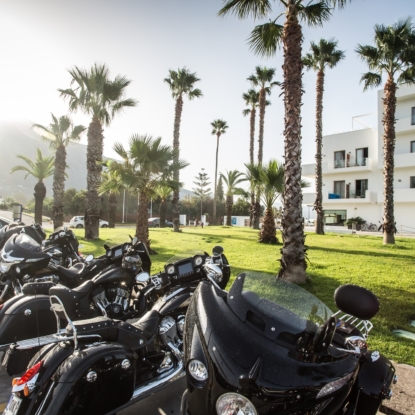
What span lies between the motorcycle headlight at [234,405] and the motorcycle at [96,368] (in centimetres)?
92

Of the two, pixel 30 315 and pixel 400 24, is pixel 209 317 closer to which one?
pixel 30 315

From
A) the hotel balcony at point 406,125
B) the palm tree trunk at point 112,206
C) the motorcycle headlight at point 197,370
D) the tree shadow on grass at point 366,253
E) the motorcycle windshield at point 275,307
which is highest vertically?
the hotel balcony at point 406,125

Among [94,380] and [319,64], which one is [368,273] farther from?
[319,64]

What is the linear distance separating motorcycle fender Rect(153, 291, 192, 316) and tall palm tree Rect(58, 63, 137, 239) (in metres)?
14.2

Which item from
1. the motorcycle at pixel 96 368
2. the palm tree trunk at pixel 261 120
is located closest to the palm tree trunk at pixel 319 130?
the palm tree trunk at pixel 261 120

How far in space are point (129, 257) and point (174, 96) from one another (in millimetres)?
21805

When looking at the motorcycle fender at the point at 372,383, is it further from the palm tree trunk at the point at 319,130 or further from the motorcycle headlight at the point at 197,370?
the palm tree trunk at the point at 319,130

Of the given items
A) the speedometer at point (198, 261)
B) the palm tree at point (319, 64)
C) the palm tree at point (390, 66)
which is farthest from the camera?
the palm tree at point (319, 64)

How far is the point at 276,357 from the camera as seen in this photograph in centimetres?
155

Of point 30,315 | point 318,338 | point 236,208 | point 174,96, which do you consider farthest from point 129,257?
point 236,208

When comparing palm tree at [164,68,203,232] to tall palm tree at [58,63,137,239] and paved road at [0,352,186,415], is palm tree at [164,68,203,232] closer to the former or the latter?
tall palm tree at [58,63,137,239]

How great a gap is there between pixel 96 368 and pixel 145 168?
10.3 metres

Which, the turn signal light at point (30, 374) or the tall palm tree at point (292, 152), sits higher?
the tall palm tree at point (292, 152)

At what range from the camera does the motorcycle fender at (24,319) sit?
10.3 feet
